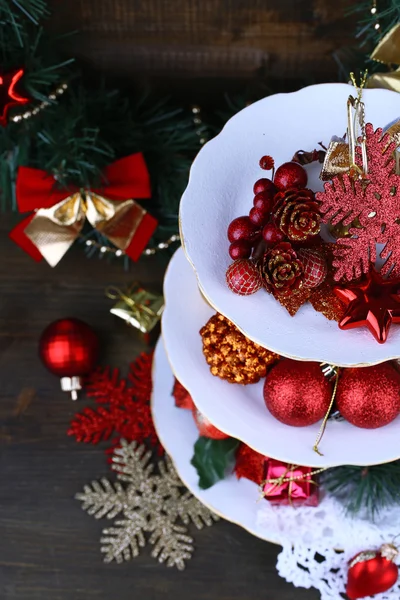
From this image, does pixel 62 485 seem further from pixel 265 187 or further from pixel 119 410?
pixel 265 187

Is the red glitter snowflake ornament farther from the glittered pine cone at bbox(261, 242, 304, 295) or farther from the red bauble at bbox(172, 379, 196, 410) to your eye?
the red bauble at bbox(172, 379, 196, 410)

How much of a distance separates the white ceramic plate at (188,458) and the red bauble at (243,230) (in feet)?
1.15

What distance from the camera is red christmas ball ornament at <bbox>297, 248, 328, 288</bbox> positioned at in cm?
55

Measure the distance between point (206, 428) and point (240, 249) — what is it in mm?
289

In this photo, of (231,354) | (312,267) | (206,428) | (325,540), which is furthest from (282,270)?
(325,540)

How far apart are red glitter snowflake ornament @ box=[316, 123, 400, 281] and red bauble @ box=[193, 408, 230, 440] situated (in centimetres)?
31

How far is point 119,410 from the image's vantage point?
0.90 metres

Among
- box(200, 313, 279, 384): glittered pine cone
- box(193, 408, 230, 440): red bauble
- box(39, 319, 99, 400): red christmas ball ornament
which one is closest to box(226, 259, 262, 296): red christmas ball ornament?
box(200, 313, 279, 384): glittered pine cone

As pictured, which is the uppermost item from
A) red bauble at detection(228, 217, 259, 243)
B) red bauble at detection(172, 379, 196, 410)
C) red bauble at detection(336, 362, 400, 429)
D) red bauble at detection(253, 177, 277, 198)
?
red bauble at detection(253, 177, 277, 198)

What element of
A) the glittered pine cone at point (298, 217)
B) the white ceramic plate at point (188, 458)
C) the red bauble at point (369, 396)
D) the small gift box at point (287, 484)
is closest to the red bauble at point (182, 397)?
the white ceramic plate at point (188, 458)

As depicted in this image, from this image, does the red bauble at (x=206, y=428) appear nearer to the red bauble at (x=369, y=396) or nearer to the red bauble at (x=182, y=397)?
the red bauble at (x=182, y=397)

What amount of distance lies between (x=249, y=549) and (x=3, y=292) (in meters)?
0.52

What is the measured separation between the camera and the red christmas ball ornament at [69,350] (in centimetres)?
87

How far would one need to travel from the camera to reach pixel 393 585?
779mm
